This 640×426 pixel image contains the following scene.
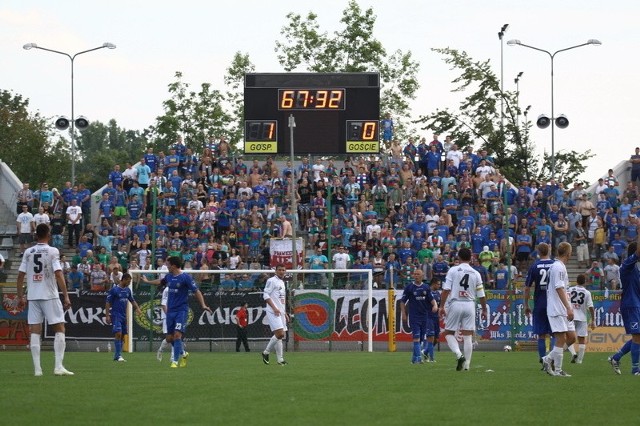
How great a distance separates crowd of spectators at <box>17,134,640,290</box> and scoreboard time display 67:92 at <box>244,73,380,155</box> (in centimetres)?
199

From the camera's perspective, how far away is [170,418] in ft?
39.7

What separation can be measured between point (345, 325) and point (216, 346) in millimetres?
3965

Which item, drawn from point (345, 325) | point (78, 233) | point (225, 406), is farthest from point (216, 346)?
point (225, 406)

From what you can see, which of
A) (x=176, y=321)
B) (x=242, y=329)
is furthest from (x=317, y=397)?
(x=242, y=329)

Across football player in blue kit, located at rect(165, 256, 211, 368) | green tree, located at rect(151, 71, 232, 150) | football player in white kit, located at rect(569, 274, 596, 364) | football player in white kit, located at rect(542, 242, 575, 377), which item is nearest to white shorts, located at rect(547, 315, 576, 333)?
football player in white kit, located at rect(542, 242, 575, 377)

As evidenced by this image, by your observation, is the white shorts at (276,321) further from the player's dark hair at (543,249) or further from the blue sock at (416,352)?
the player's dark hair at (543,249)

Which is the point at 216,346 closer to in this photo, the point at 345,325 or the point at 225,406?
the point at 345,325

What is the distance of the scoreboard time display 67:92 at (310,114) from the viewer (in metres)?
39.1

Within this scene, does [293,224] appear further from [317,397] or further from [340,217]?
[317,397]

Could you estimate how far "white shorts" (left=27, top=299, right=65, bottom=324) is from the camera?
17.7m

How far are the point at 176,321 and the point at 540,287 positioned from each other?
6622mm

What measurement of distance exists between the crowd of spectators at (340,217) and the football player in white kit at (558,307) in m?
17.7

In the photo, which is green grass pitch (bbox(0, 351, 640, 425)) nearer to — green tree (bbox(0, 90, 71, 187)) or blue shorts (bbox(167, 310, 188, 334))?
blue shorts (bbox(167, 310, 188, 334))

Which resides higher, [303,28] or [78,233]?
[303,28]
